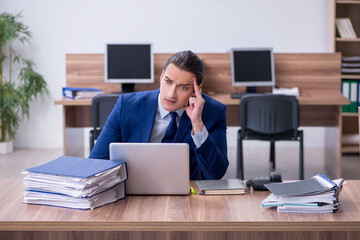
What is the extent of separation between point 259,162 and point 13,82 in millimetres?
2637

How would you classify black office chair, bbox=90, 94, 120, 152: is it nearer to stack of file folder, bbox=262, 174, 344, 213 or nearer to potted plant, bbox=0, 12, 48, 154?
potted plant, bbox=0, 12, 48, 154

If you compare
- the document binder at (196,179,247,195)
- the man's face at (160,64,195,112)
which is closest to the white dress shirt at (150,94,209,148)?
the man's face at (160,64,195,112)

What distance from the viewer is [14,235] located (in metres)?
1.79

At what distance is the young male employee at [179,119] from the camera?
2033 millimetres

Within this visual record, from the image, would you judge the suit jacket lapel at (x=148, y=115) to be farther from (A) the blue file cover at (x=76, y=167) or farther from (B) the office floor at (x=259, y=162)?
(B) the office floor at (x=259, y=162)

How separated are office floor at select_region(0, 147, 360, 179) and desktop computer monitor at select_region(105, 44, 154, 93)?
3.79 feet

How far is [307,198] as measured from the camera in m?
1.68

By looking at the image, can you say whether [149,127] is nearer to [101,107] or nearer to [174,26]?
[101,107]

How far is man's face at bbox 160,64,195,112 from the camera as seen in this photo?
6.64 ft

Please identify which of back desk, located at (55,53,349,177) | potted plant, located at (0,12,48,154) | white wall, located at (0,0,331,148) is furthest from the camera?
white wall, located at (0,0,331,148)

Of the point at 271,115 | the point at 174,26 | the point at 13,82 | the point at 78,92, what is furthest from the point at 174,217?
the point at 174,26

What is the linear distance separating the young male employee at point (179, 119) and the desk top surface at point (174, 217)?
1.12 feet

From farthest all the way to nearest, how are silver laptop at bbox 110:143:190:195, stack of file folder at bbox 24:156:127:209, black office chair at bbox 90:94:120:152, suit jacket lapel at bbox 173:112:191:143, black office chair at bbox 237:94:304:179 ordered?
black office chair at bbox 237:94:304:179 → black office chair at bbox 90:94:120:152 → suit jacket lapel at bbox 173:112:191:143 → silver laptop at bbox 110:143:190:195 → stack of file folder at bbox 24:156:127:209

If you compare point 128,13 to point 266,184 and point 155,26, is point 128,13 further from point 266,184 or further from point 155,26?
point 266,184
